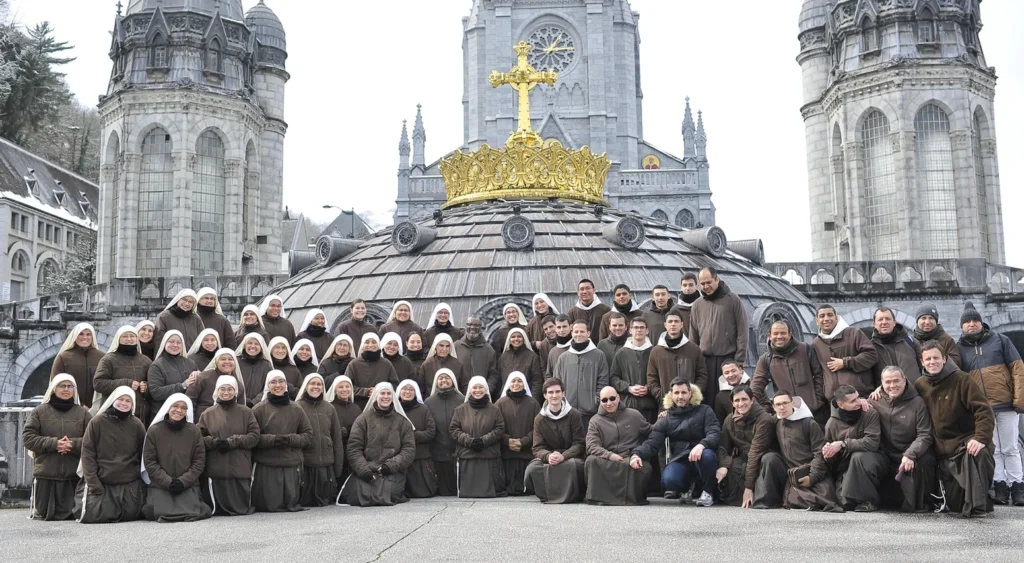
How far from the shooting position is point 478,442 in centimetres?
1205

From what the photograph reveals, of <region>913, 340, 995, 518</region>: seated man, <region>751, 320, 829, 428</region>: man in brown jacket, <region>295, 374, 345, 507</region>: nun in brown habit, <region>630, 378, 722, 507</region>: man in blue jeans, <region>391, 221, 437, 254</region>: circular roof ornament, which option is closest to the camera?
<region>913, 340, 995, 518</region>: seated man

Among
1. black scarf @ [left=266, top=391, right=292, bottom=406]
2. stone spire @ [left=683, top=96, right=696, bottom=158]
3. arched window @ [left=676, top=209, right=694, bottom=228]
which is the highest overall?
stone spire @ [left=683, top=96, right=696, bottom=158]

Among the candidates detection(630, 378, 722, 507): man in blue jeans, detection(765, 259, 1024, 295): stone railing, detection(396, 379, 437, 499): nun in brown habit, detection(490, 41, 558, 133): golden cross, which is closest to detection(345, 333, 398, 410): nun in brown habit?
detection(396, 379, 437, 499): nun in brown habit

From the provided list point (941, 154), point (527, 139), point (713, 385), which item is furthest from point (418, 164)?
point (713, 385)

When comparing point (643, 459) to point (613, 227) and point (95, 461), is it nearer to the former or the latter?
point (95, 461)

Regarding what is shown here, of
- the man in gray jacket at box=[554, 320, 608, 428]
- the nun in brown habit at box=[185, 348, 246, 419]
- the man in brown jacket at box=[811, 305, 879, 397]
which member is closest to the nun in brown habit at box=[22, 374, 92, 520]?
the nun in brown habit at box=[185, 348, 246, 419]

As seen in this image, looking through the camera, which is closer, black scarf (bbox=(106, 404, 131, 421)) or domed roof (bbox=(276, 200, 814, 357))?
black scarf (bbox=(106, 404, 131, 421))

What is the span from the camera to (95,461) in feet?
34.5

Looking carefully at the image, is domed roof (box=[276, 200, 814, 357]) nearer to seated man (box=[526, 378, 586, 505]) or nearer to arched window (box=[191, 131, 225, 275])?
seated man (box=[526, 378, 586, 505])

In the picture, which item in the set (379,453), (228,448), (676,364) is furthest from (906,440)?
(228,448)

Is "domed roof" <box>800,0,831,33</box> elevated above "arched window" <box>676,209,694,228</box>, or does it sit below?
above

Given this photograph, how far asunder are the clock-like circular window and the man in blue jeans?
2768 inches

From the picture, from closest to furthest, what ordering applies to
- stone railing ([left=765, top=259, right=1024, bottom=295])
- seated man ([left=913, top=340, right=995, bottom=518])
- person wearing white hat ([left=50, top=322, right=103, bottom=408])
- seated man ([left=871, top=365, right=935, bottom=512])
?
seated man ([left=913, top=340, right=995, bottom=518]) → seated man ([left=871, top=365, right=935, bottom=512]) → person wearing white hat ([left=50, top=322, right=103, bottom=408]) → stone railing ([left=765, top=259, right=1024, bottom=295])

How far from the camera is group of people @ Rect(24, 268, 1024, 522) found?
1045cm
